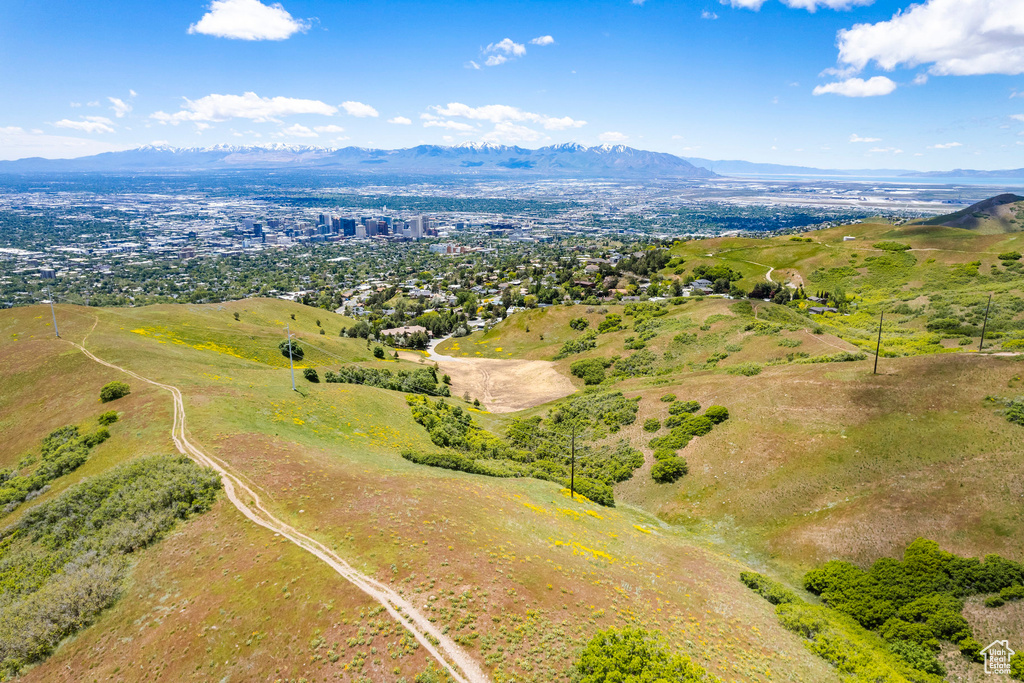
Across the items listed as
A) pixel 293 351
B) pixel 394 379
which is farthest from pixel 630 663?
pixel 293 351

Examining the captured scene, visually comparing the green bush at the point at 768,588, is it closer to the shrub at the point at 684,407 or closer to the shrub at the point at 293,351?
the shrub at the point at 684,407

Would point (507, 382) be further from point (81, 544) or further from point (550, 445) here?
point (81, 544)

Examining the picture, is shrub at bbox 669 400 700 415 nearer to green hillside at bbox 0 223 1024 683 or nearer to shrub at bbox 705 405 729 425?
green hillside at bbox 0 223 1024 683

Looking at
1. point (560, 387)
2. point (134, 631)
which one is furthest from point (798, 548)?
point (560, 387)

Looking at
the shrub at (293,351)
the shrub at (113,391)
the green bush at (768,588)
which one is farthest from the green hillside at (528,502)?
the shrub at (293,351)

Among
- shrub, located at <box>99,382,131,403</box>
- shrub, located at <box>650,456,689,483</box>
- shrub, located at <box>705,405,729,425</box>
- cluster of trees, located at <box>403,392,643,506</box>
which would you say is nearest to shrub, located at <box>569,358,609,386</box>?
cluster of trees, located at <box>403,392,643,506</box>
